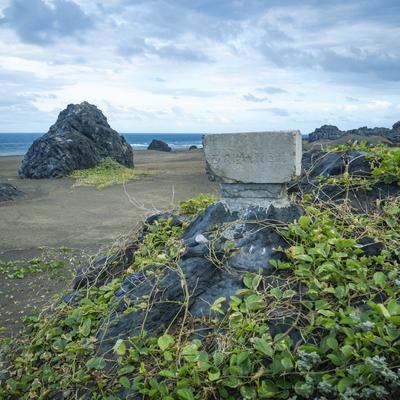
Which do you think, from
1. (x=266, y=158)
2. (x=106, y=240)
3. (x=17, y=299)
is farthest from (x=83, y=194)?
(x=266, y=158)

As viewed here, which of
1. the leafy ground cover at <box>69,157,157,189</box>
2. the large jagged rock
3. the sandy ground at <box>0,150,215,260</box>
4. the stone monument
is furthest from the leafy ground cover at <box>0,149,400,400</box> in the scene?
the large jagged rock

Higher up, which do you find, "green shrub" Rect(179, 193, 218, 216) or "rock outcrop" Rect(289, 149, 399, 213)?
"rock outcrop" Rect(289, 149, 399, 213)

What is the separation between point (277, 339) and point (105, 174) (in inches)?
588

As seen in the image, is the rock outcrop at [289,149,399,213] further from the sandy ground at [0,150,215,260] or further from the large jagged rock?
the large jagged rock

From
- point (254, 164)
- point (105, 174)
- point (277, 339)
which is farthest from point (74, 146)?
point (277, 339)

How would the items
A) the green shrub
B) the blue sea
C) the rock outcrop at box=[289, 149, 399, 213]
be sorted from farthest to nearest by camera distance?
the blue sea → the green shrub → the rock outcrop at box=[289, 149, 399, 213]

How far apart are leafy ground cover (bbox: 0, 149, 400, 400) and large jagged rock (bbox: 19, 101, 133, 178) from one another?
554 inches

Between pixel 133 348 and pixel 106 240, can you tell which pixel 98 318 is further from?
pixel 106 240

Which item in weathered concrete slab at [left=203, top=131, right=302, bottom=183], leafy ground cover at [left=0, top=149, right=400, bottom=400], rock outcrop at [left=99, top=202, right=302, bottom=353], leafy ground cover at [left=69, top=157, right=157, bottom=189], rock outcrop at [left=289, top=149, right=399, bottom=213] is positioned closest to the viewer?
leafy ground cover at [left=0, top=149, right=400, bottom=400]

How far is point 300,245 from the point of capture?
3266 millimetres

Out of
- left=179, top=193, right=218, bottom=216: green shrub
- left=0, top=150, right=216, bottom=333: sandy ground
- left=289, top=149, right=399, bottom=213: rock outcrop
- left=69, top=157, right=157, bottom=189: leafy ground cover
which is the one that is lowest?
left=0, top=150, right=216, bottom=333: sandy ground

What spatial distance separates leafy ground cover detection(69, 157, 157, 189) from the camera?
579 inches

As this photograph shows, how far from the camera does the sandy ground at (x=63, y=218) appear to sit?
5.50 meters

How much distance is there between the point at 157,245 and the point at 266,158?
1367mm
